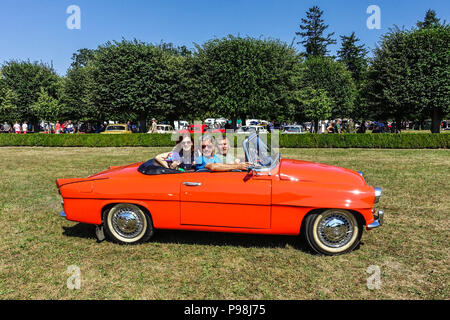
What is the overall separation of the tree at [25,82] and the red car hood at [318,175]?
1857 inches

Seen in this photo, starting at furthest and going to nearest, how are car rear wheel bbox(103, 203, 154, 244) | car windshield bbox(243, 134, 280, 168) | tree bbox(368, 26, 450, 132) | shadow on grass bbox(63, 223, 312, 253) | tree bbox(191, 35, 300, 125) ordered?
1. tree bbox(191, 35, 300, 125)
2. tree bbox(368, 26, 450, 132)
3. shadow on grass bbox(63, 223, 312, 253)
4. car rear wheel bbox(103, 203, 154, 244)
5. car windshield bbox(243, 134, 280, 168)

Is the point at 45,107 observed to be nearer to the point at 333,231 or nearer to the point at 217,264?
the point at 217,264

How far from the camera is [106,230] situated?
488cm

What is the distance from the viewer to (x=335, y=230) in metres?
4.35

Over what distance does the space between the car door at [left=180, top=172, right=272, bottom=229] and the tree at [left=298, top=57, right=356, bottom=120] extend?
4255 cm

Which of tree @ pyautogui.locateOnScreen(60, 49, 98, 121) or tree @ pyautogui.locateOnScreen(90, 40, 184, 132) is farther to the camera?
tree @ pyautogui.locateOnScreen(60, 49, 98, 121)

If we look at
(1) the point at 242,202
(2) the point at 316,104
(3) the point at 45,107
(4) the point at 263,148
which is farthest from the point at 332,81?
(1) the point at 242,202

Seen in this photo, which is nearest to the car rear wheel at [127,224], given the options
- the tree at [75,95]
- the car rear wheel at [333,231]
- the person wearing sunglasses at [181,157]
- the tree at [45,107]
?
the person wearing sunglasses at [181,157]

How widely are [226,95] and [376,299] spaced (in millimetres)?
29271

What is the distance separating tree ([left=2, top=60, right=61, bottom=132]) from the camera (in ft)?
145

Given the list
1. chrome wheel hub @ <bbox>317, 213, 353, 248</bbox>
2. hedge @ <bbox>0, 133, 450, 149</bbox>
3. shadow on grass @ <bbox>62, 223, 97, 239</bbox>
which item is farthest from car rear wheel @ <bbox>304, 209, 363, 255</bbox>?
hedge @ <bbox>0, 133, 450, 149</bbox>

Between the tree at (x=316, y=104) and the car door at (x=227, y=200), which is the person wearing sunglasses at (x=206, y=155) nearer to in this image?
the car door at (x=227, y=200)

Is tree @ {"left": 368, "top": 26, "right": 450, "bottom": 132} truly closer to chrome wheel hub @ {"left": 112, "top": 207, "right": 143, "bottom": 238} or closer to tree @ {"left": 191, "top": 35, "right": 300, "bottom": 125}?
tree @ {"left": 191, "top": 35, "right": 300, "bottom": 125}
